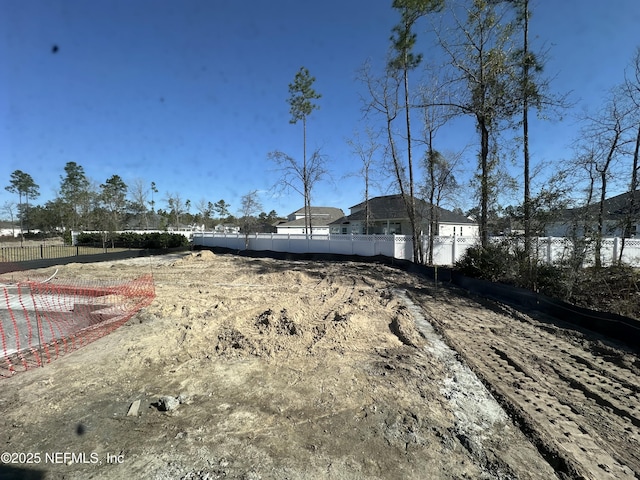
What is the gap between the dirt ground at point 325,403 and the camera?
248 centimetres

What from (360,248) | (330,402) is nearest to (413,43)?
(360,248)

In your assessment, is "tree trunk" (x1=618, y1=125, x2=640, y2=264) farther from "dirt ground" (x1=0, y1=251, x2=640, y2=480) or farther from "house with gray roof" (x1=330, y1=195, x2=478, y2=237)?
"house with gray roof" (x1=330, y1=195, x2=478, y2=237)

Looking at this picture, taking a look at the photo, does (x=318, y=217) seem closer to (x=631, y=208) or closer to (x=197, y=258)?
(x=197, y=258)

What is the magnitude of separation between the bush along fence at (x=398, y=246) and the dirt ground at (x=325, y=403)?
3454 millimetres

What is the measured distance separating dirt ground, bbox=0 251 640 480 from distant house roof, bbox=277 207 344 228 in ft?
149

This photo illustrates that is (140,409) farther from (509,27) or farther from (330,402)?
(509,27)

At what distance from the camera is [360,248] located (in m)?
19.9

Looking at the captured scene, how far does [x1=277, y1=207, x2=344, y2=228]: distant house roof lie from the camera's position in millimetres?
52906

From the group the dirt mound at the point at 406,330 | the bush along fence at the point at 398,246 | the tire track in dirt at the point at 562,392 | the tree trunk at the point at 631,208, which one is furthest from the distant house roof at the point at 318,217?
the tire track in dirt at the point at 562,392

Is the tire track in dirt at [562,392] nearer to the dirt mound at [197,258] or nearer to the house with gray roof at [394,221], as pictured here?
the dirt mound at [197,258]

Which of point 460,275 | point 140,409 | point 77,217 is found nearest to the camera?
point 140,409

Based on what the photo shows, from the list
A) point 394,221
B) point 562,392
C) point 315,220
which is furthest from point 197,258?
point 315,220

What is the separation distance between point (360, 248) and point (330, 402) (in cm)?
1676

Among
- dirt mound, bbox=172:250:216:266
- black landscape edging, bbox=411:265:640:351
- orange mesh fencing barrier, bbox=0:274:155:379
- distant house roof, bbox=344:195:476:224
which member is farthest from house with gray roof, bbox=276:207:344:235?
orange mesh fencing barrier, bbox=0:274:155:379
